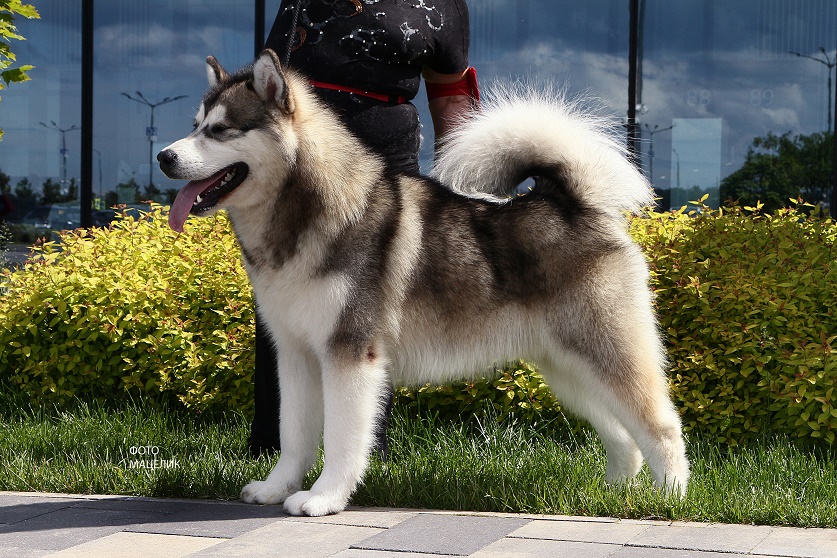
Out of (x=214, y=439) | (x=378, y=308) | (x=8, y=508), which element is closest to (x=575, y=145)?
(x=378, y=308)

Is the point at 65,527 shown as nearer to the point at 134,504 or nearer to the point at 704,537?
the point at 134,504

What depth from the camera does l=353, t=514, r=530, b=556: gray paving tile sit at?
10.7 feet

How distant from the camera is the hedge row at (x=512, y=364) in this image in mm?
4770

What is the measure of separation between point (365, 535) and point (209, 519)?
2.10 feet

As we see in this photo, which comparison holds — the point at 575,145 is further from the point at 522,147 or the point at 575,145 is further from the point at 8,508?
the point at 8,508

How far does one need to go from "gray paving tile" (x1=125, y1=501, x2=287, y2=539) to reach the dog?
3.5 inches

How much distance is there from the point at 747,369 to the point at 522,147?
63.5 inches

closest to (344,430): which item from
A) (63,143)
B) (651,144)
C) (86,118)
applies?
(651,144)

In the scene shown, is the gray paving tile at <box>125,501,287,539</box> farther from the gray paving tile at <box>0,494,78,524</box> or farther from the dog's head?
the dog's head

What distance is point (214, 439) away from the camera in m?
4.92

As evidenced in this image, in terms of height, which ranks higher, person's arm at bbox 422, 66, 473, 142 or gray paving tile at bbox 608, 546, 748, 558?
person's arm at bbox 422, 66, 473, 142

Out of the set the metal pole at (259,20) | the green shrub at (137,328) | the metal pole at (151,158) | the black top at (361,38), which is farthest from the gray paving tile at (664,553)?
the metal pole at (151,158)

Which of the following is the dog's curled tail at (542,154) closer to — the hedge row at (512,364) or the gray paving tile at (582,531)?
the hedge row at (512,364)

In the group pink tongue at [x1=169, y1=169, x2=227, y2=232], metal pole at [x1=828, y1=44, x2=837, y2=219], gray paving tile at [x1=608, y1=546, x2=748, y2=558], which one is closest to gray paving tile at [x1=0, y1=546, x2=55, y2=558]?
pink tongue at [x1=169, y1=169, x2=227, y2=232]
